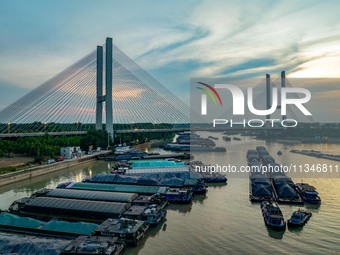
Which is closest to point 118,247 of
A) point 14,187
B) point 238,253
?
point 238,253

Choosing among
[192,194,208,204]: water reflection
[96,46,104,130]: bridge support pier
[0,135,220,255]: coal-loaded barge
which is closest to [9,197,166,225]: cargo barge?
[0,135,220,255]: coal-loaded barge

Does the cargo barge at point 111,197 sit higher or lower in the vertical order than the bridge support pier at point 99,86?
lower

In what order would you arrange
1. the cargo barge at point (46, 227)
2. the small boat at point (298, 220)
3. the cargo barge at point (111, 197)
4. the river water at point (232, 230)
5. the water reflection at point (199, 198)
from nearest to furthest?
the river water at point (232, 230) → the cargo barge at point (46, 227) → the small boat at point (298, 220) → the cargo barge at point (111, 197) → the water reflection at point (199, 198)

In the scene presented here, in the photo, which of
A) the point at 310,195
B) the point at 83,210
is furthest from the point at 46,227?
the point at 310,195

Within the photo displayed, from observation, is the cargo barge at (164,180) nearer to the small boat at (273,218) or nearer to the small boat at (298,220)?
the small boat at (273,218)

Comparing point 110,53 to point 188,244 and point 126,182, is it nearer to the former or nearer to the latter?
point 126,182

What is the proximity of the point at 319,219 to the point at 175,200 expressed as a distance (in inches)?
130

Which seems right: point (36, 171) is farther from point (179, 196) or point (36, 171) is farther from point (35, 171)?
point (179, 196)

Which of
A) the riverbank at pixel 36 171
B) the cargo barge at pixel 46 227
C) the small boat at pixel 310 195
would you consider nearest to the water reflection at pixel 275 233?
the small boat at pixel 310 195

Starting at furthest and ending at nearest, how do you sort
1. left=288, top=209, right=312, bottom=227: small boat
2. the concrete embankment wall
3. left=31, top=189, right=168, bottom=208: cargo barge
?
the concrete embankment wall → left=31, top=189, right=168, bottom=208: cargo barge → left=288, top=209, right=312, bottom=227: small boat

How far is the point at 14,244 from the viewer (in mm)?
4895

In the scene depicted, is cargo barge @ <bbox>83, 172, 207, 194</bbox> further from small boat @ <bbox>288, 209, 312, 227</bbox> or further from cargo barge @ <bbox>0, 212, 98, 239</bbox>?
cargo barge @ <bbox>0, 212, 98, 239</bbox>

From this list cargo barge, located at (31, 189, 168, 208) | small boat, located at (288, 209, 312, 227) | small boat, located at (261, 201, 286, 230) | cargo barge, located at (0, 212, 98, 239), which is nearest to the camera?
cargo barge, located at (0, 212, 98, 239)

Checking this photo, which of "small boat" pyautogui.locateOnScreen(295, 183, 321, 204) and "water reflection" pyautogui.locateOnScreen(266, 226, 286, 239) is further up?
"small boat" pyautogui.locateOnScreen(295, 183, 321, 204)
